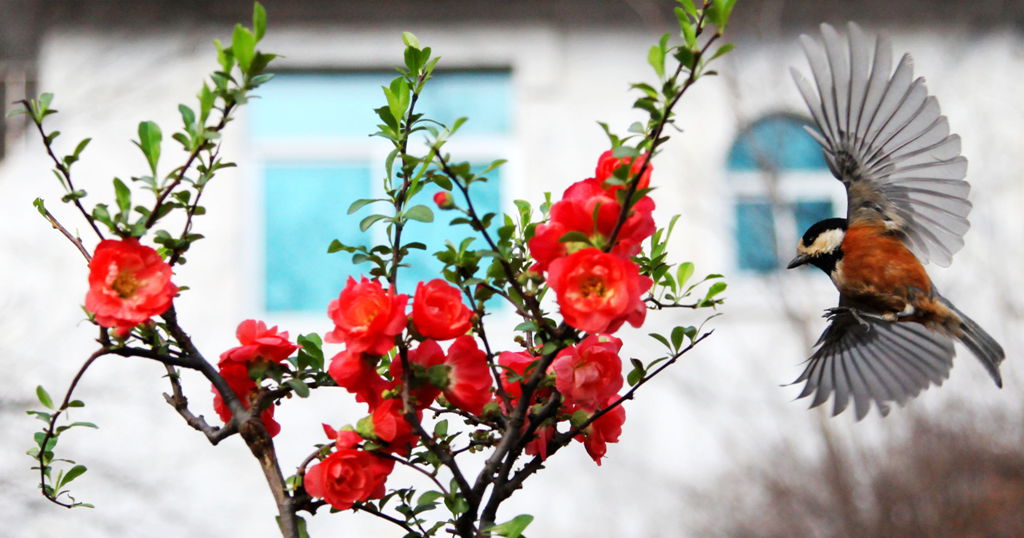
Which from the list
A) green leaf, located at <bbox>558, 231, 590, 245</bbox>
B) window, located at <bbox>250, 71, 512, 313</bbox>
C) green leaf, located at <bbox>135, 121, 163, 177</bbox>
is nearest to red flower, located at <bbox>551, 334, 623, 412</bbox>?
green leaf, located at <bbox>558, 231, 590, 245</bbox>

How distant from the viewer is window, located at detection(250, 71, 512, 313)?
4230 mm

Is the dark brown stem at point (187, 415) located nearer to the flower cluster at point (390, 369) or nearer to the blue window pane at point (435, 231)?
A: the flower cluster at point (390, 369)

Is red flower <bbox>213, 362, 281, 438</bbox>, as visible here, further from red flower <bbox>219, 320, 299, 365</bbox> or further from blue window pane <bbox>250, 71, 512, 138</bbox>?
blue window pane <bbox>250, 71, 512, 138</bbox>

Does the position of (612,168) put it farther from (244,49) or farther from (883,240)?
(883,240)

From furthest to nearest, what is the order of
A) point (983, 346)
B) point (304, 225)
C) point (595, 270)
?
1. point (304, 225)
2. point (983, 346)
3. point (595, 270)

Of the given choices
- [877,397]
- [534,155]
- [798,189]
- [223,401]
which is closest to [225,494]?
[534,155]

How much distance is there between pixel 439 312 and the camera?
2.72ft

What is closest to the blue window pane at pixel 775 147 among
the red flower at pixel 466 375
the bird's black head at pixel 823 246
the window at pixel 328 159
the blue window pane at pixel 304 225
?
the window at pixel 328 159

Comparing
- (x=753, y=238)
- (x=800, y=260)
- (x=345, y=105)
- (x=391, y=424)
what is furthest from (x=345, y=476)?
(x=753, y=238)

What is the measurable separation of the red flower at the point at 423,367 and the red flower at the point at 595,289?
5.4 inches

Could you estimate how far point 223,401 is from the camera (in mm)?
895

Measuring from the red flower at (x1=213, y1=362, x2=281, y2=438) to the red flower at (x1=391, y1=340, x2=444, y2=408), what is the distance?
0.12m

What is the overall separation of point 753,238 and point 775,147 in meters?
0.38

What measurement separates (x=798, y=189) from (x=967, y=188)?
2960mm
